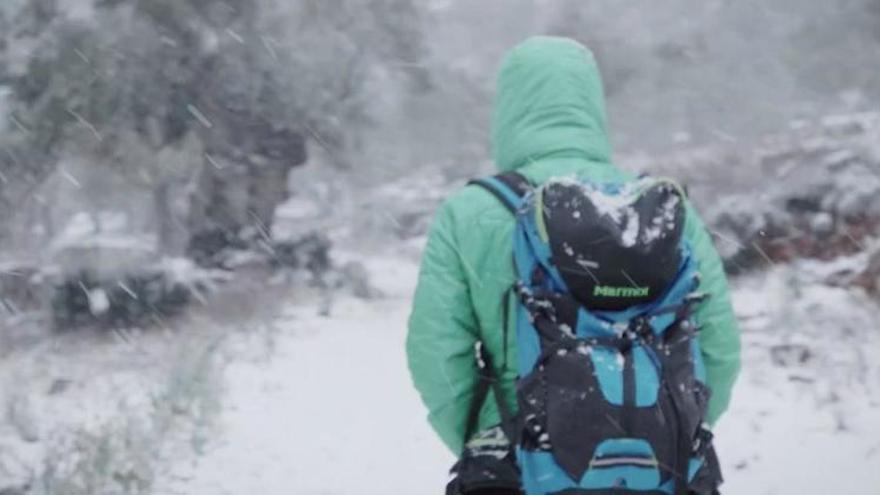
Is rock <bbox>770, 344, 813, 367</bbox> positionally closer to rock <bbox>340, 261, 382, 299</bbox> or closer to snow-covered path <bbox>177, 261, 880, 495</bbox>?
snow-covered path <bbox>177, 261, 880, 495</bbox>

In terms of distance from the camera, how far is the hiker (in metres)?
1.98

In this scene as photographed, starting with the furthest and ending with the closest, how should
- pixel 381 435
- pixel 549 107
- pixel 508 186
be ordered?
pixel 381 435
pixel 549 107
pixel 508 186

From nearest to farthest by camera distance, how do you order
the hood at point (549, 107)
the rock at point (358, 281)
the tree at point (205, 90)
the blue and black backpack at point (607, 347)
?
1. the blue and black backpack at point (607, 347)
2. the hood at point (549, 107)
3. the tree at point (205, 90)
4. the rock at point (358, 281)

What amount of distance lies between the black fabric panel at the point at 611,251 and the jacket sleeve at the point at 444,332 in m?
0.30

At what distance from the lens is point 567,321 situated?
6.63ft

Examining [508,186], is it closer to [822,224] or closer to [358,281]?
[358,281]

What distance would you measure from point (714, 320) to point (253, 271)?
365 inches

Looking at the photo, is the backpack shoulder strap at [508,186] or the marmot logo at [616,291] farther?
the backpack shoulder strap at [508,186]

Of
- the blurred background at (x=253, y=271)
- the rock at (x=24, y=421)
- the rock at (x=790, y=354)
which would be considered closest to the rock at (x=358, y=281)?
the blurred background at (x=253, y=271)

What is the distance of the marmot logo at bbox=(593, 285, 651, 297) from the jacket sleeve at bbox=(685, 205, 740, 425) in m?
0.26

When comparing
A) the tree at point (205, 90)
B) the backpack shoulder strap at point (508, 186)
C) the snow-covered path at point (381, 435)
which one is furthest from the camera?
the tree at point (205, 90)

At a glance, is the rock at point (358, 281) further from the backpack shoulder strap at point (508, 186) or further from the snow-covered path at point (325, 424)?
the backpack shoulder strap at point (508, 186)

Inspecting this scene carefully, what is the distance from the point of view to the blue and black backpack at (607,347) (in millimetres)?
1969

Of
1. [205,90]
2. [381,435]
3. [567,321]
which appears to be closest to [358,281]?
[205,90]
